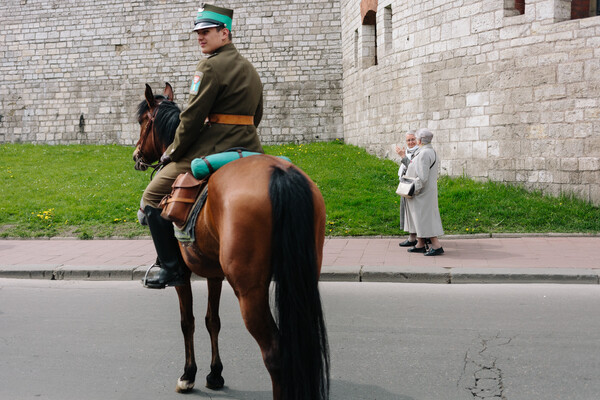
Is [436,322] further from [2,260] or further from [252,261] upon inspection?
[2,260]

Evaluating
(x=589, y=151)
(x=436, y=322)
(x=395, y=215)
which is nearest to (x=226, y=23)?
(x=436, y=322)

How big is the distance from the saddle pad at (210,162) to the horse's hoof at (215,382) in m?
1.43

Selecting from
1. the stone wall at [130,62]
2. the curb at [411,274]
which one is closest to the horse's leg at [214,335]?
the curb at [411,274]

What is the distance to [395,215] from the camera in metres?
10.8

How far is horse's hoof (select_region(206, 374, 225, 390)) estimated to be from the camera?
419cm

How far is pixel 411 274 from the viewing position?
23.9 ft

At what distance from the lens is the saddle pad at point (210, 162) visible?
12.2 ft

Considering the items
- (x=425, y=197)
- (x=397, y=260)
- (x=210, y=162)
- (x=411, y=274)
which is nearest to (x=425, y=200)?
(x=425, y=197)

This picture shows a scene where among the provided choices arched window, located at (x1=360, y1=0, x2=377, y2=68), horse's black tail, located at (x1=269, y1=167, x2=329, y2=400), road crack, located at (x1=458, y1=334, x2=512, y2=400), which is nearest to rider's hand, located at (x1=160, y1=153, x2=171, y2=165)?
horse's black tail, located at (x1=269, y1=167, x2=329, y2=400)

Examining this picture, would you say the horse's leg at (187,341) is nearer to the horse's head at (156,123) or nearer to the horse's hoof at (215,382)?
the horse's hoof at (215,382)

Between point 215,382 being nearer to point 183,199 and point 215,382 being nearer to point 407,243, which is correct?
point 183,199

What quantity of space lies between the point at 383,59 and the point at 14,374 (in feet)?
47.2

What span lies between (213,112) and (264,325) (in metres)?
1.52

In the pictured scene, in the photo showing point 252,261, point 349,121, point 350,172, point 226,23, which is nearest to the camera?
point 252,261
